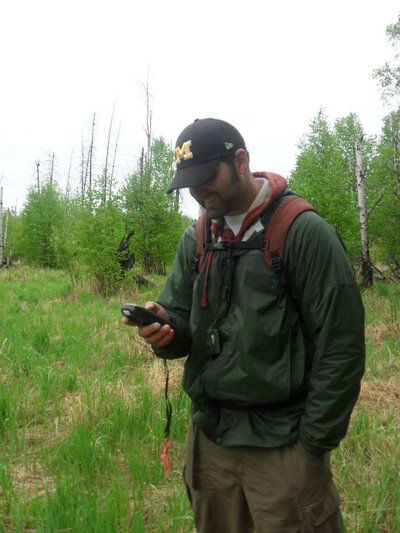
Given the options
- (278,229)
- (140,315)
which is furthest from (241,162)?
(140,315)

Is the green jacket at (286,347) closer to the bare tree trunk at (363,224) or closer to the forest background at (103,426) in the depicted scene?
the forest background at (103,426)

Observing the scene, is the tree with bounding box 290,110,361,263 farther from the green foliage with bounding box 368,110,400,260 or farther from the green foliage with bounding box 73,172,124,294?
the green foliage with bounding box 73,172,124,294

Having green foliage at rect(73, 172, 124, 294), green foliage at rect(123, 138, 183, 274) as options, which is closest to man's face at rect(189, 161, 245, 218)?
green foliage at rect(73, 172, 124, 294)

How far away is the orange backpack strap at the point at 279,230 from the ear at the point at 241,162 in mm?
231

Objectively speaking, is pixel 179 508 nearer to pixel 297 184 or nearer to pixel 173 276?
pixel 173 276

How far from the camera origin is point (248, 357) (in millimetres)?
1747

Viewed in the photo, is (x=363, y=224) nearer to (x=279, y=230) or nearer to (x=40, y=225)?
(x=279, y=230)

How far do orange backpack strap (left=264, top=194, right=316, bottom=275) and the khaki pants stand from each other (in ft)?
2.24

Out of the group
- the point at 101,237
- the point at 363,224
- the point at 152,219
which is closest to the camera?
the point at 101,237

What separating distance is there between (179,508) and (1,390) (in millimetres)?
2321

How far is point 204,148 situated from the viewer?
183 cm

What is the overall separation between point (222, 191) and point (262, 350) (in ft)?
2.05

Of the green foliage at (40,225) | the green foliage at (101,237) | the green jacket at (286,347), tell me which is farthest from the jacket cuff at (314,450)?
the green foliage at (40,225)

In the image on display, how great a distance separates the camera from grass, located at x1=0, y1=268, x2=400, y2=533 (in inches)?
103
